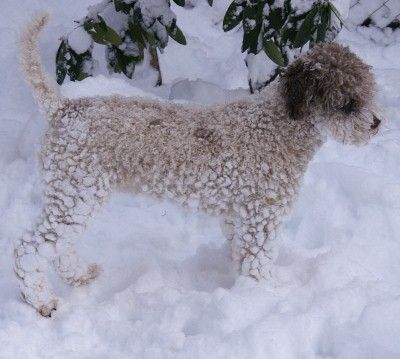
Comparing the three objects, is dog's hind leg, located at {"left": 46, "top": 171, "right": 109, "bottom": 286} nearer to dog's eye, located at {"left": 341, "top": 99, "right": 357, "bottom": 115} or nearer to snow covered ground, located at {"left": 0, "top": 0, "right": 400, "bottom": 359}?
snow covered ground, located at {"left": 0, "top": 0, "right": 400, "bottom": 359}

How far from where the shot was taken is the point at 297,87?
8.45ft

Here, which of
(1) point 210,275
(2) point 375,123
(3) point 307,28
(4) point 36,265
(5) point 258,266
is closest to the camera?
(2) point 375,123

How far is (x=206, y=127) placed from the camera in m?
2.73

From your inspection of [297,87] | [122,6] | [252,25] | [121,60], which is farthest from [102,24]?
[297,87]

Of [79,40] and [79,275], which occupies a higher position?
[79,40]

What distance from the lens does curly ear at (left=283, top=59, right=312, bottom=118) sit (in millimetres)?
2557

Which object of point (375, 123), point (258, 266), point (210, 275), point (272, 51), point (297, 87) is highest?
point (297, 87)

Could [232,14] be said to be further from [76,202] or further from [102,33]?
[76,202]

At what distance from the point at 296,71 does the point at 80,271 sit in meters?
1.55

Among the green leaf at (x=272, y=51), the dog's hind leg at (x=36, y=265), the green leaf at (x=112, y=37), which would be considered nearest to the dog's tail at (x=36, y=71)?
the dog's hind leg at (x=36, y=265)

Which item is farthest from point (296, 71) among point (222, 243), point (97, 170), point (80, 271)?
point (80, 271)

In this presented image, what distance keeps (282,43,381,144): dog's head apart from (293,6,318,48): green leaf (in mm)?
678

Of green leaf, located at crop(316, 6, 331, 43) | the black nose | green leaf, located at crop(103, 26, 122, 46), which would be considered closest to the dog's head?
the black nose

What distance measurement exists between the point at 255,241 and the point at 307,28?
52.4 inches
